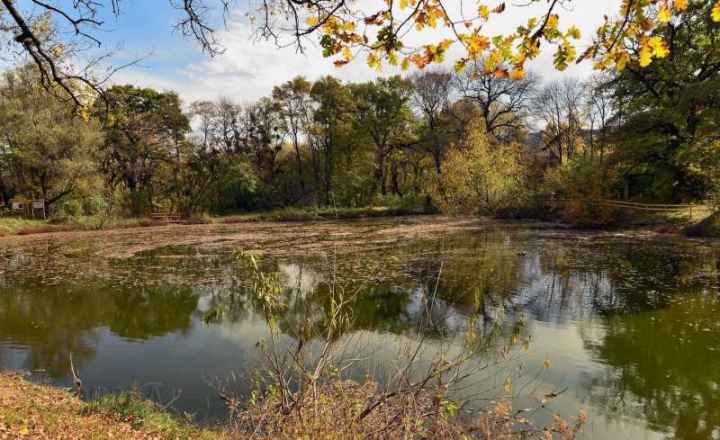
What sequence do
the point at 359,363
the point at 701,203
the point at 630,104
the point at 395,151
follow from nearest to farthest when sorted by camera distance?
the point at 359,363 < the point at 701,203 < the point at 630,104 < the point at 395,151

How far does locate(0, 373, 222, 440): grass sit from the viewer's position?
363cm

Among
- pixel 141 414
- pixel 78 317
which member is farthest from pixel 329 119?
pixel 141 414

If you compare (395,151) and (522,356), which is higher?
(395,151)

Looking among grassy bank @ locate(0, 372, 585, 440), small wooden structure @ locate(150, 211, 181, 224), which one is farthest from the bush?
small wooden structure @ locate(150, 211, 181, 224)

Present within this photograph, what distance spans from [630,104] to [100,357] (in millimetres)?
24883

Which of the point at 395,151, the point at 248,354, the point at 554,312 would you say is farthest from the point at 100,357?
the point at 395,151

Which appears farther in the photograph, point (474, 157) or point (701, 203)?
point (474, 157)

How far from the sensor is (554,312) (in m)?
8.17

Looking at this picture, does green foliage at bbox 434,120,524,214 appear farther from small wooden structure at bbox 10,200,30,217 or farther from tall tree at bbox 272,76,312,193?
small wooden structure at bbox 10,200,30,217

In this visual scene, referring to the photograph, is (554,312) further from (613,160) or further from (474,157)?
(474,157)

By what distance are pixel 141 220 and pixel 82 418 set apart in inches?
1074

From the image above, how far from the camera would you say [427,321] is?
12.6 feet

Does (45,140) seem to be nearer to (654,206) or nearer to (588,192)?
(588,192)

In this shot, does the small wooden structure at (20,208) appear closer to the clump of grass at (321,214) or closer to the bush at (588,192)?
the clump of grass at (321,214)
